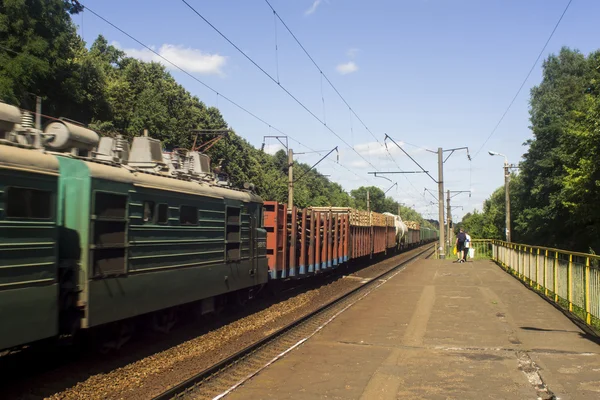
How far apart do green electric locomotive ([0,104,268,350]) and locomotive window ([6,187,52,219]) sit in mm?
11

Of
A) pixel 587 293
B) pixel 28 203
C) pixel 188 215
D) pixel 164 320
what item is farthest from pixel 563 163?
pixel 28 203

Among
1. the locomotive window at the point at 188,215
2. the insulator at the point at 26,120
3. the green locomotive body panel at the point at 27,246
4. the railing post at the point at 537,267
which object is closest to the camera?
the green locomotive body panel at the point at 27,246

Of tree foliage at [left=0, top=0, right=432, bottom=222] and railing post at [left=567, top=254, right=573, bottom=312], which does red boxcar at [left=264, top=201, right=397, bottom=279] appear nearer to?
tree foliage at [left=0, top=0, right=432, bottom=222]

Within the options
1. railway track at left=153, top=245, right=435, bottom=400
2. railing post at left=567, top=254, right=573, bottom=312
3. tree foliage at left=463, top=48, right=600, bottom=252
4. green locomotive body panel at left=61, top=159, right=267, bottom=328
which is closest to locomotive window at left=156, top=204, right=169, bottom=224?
green locomotive body panel at left=61, top=159, right=267, bottom=328

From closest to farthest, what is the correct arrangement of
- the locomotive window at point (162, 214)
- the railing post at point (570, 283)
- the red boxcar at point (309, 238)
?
the locomotive window at point (162, 214), the railing post at point (570, 283), the red boxcar at point (309, 238)

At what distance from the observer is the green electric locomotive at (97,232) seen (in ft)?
18.1

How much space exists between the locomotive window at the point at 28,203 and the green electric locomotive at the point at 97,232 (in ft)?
0.04

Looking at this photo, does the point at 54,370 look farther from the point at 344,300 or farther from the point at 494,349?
the point at 344,300

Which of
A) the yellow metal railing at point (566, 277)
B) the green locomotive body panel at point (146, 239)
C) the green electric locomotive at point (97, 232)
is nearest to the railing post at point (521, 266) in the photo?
the yellow metal railing at point (566, 277)

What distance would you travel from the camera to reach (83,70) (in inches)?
1092

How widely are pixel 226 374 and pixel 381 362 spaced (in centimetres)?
220

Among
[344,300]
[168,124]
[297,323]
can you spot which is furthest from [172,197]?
[168,124]

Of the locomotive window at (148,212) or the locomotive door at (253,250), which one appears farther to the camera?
the locomotive door at (253,250)

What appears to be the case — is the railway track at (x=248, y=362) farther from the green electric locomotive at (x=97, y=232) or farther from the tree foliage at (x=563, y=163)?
the tree foliage at (x=563, y=163)
